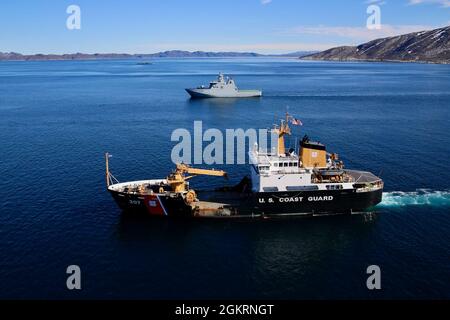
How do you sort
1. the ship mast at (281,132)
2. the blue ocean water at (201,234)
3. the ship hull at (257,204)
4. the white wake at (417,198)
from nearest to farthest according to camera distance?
the blue ocean water at (201,234) → the ship hull at (257,204) → the ship mast at (281,132) → the white wake at (417,198)

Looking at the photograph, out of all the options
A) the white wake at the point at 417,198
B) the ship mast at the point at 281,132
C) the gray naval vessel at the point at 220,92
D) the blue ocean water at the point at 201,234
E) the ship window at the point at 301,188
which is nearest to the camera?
the blue ocean water at the point at 201,234

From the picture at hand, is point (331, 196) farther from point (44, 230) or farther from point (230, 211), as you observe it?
point (44, 230)

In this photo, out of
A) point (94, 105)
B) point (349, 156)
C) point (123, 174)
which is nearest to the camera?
point (123, 174)

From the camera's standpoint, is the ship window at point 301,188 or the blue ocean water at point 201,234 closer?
the blue ocean water at point 201,234

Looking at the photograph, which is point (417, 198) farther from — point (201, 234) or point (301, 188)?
point (201, 234)

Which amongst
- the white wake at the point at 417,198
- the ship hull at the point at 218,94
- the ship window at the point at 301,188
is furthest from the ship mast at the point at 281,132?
the ship hull at the point at 218,94

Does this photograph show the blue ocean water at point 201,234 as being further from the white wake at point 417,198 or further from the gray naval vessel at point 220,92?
the gray naval vessel at point 220,92

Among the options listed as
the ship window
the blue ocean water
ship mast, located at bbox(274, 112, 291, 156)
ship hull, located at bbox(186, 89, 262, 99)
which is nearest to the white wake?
the blue ocean water

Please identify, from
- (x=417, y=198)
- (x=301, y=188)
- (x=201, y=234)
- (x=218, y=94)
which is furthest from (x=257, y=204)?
(x=218, y=94)
